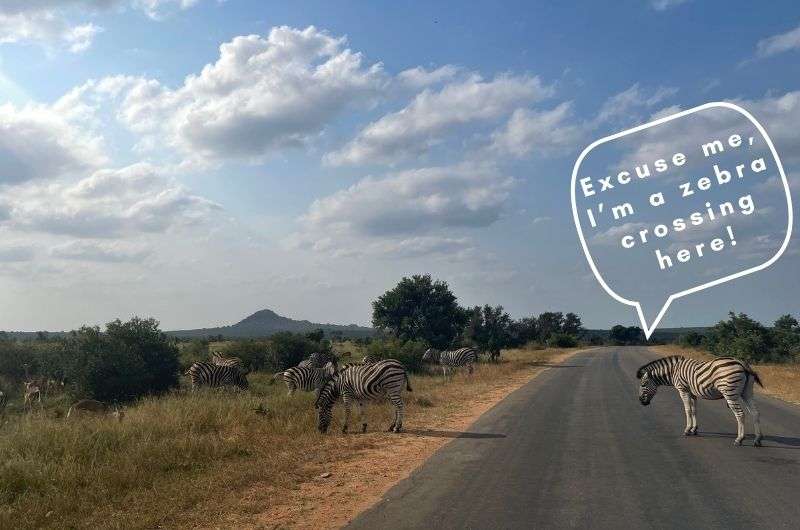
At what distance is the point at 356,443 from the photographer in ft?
41.5

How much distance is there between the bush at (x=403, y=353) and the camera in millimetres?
33844

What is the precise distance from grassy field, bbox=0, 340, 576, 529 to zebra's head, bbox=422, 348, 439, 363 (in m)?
23.5

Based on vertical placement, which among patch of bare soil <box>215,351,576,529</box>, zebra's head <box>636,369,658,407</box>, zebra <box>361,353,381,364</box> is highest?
zebra <box>361,353,381,364</box>

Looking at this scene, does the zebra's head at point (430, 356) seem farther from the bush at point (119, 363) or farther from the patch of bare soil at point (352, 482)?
the patch of bare soil at point (352, 482)

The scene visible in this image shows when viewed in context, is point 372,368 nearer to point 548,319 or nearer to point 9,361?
point 9,361

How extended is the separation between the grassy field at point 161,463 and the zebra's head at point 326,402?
261mm

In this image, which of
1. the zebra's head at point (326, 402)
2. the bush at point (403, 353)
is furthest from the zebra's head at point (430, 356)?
the zebra's head at point (326, 402)

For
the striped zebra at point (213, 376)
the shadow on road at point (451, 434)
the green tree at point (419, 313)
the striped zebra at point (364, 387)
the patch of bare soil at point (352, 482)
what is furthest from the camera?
the green tree at point (419, 313)

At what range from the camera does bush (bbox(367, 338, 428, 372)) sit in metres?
33.8

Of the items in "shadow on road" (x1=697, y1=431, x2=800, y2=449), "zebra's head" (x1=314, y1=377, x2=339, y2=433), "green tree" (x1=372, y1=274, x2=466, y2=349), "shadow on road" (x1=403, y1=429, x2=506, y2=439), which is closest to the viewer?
"shadow on road" (x1=697, y1=431, x2=800, y2=449)

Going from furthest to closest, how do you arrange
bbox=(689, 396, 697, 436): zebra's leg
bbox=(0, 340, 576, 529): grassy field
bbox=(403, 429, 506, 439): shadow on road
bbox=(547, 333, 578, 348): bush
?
bbox=(547, 333, 578, 348): bush
bbox=(403, 429, 506, 439): shadow on road
bbox=(689, 396, 697, 436): zebra's leg
bbox=(0, 340, 576, 529): grassy field

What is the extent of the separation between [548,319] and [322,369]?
96823 millimetres

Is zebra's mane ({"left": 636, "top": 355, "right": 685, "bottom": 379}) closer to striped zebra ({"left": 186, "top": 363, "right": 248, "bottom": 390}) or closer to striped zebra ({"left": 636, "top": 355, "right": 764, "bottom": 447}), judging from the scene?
striped zebra ({"left": 636, "top": 355, "right": 764, "bottom": 447})

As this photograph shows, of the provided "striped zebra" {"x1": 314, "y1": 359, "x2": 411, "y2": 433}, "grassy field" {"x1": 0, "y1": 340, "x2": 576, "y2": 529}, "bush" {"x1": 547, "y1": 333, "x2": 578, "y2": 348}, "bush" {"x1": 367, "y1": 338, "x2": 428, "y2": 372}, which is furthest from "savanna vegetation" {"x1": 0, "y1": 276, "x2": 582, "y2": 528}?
"bush" {"x1": 547, "y1": 333, "x2": 578, "y2": 348}
